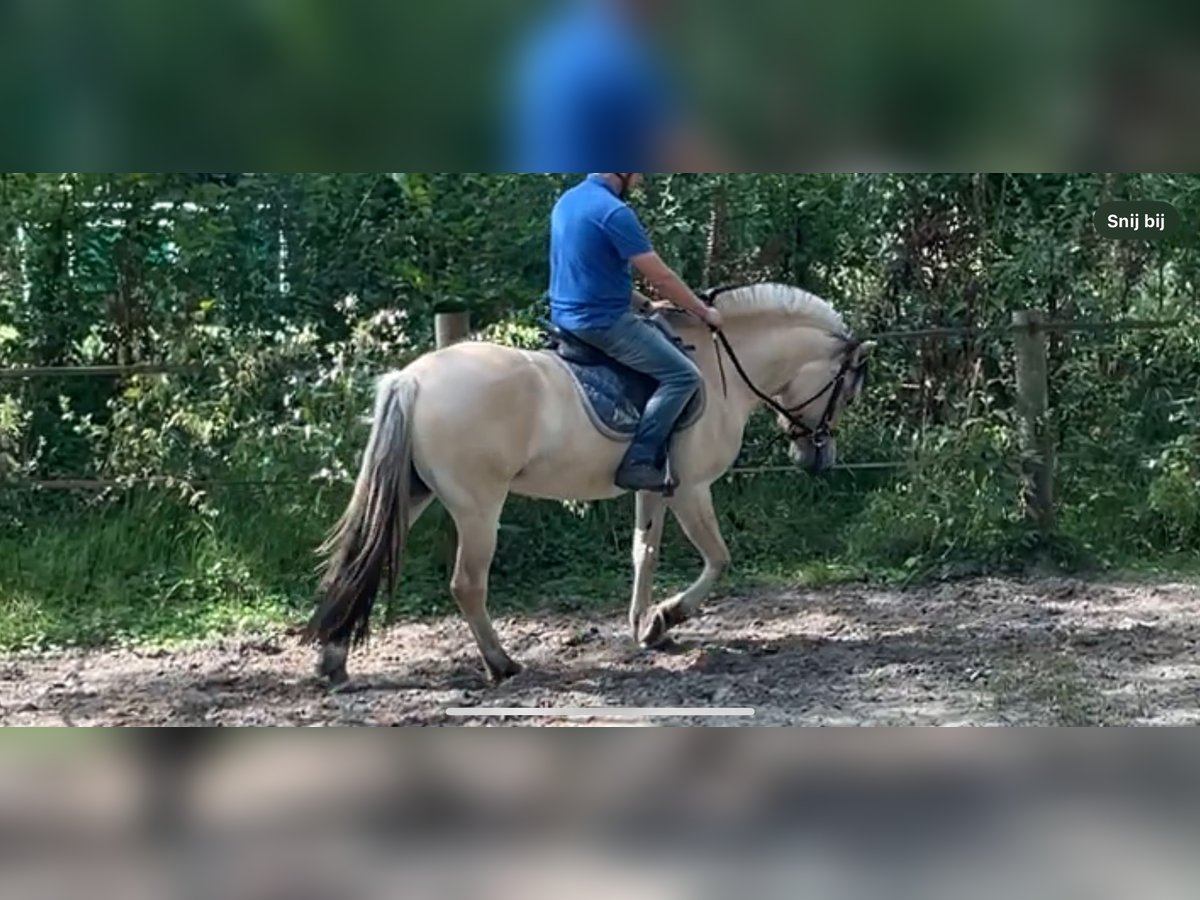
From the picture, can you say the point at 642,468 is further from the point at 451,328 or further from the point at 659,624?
the point at 451,328

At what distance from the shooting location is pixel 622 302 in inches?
114

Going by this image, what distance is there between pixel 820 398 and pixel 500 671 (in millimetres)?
1119

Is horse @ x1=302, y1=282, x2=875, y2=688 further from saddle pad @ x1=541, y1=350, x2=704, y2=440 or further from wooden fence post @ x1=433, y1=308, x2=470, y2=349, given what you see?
wooden fence post @ x1=433, y1=308, x2=470, y2=349

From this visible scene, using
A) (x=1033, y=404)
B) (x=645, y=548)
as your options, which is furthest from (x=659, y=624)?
(x=1033, y=404)

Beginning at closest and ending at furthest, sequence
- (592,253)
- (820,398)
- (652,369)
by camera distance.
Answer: (592,253) < (652,369) < (820,398)

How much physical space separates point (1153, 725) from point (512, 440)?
4.71 ft

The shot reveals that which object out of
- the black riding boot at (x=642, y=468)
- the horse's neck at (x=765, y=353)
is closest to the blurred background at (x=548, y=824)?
the black riding boot at (x=642, y=468)

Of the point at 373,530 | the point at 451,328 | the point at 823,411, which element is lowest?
the point at 373,530

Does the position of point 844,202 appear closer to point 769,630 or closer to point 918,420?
point 918,420

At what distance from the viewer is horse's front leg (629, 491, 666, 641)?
3.35m

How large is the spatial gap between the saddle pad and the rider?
28mm

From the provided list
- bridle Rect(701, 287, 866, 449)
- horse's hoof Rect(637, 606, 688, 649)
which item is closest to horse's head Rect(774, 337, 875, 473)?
bridle Rect(701, 287, 866, 449)
